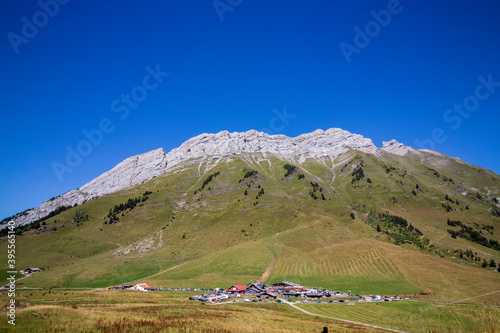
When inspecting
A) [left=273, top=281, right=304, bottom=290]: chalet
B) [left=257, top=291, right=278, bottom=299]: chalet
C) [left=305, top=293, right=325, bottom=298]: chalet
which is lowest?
[left=273, top=281, right=304, bottom=290]: chalet

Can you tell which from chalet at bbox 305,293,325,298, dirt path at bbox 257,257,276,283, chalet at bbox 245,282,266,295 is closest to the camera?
chalet at bbox 305,293,325,298

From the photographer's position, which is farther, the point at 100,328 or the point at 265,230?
the point at 265,230

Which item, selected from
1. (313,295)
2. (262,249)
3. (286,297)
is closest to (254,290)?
(286,297)

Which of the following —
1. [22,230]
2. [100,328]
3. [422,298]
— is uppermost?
[22,230]

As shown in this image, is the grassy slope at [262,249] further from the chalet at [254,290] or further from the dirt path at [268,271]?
the chalet at [254,290]

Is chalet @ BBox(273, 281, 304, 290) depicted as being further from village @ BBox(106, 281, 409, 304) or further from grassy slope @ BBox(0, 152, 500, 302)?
grassy slope @ BBox(0, 152, 500, 302)

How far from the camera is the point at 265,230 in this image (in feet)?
530

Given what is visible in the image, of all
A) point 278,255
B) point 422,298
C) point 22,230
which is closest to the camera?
point 422,298

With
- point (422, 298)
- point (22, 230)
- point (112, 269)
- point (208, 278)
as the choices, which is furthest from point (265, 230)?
point (22, 230)

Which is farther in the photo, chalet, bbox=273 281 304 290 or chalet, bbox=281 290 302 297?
chalet, bbox=273 281 304 290

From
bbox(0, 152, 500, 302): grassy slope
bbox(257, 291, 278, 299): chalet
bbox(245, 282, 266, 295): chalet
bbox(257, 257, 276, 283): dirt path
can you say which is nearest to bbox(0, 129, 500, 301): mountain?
bbox(0, 152, 500, 302): grassy slope

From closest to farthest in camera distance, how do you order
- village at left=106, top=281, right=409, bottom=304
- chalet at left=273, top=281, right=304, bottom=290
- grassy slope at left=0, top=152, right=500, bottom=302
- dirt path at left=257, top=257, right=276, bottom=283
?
village at left=106, top=281, right=409, bottom=304, chalet at left=273, top=281, right=304, bottom=290, grassy slope at left=0, top=152, right=500, bottom=302, dirt path at left=257, top=257, right=276, bottom=283

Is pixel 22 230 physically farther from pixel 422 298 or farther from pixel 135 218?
pixel 422 298

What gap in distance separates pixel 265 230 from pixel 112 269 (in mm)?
84934
